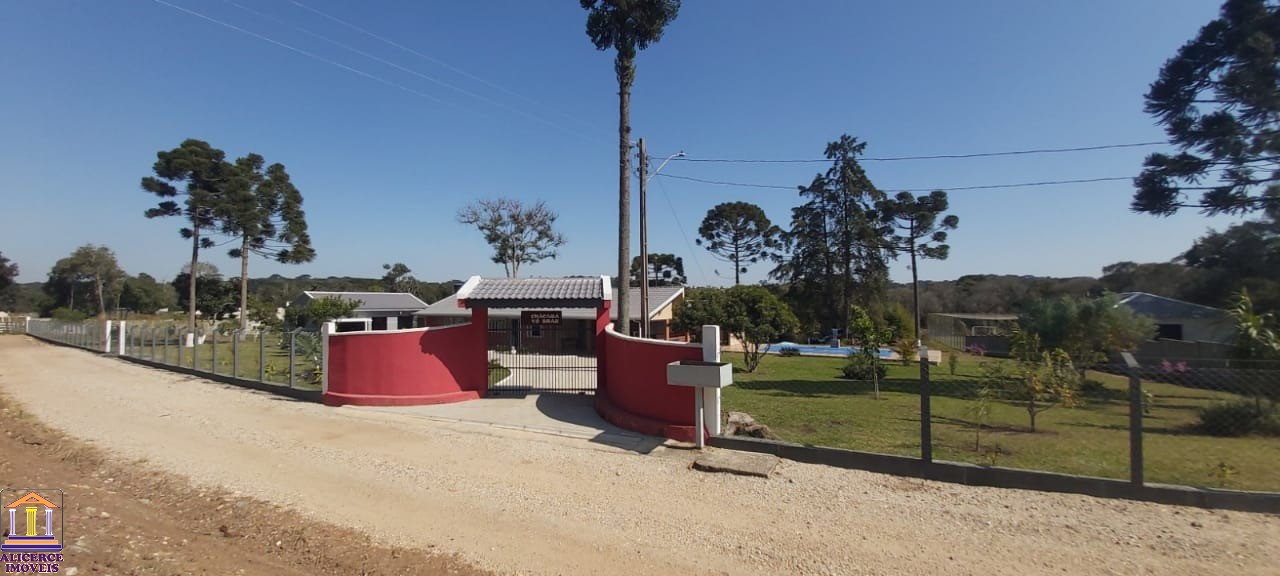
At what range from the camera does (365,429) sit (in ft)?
30.4

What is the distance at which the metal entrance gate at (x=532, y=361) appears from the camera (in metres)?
12.4

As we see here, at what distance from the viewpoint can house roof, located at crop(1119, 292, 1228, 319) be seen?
27875mm

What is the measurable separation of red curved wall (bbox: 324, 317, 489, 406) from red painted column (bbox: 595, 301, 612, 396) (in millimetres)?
2837

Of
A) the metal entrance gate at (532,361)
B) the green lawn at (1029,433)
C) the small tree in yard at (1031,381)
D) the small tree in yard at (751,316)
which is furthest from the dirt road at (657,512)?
the small tree in yard at (751,316)

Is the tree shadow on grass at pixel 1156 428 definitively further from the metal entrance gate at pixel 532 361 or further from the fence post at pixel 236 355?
the fence post at pixel 236 355

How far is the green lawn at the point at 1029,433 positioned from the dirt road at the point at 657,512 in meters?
1.19

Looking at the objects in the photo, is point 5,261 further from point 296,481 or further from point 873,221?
point 873,221

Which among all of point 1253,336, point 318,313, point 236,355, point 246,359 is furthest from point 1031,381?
point 318,313

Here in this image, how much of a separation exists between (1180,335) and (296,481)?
126 feet

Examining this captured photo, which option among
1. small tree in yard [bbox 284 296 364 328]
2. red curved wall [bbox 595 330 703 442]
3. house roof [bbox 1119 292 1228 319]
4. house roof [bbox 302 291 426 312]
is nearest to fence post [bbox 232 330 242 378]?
red curved wall [bbox 595 330 703 442]

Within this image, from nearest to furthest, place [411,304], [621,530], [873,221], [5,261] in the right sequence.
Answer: [621,530]
[873,221]
[411,304]
[5,261]

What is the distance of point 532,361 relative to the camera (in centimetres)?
1348

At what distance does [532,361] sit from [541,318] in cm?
180

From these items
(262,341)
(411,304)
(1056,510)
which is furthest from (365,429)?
(411,304)
